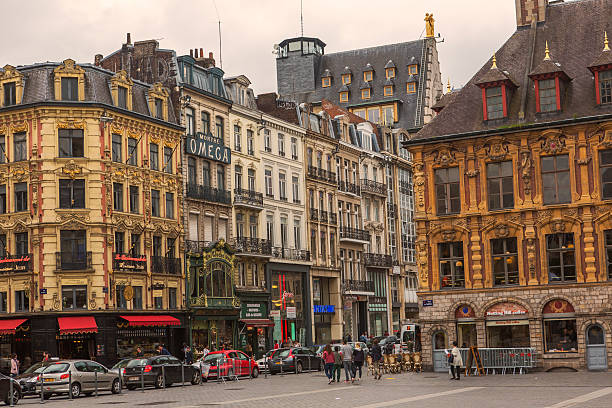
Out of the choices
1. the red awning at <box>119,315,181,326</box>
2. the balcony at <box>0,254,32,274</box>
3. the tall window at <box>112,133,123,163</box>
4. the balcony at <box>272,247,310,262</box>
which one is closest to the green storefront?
the red awning at <box>119,315,181,326</box>

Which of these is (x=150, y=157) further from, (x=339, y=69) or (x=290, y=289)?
(x=339, y=69)

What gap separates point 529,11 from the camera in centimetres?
5144

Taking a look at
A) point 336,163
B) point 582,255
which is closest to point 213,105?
point 336,163

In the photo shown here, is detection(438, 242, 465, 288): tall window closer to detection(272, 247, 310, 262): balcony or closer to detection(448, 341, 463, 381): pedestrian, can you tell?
detection(448, 341, 463, 381): pedestrian

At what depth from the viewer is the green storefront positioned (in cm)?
6222

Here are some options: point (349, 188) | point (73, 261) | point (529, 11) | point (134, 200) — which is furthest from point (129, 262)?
point (349, 188)

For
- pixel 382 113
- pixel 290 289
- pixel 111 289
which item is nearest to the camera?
pixel 111 289

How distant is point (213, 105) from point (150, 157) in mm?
7277

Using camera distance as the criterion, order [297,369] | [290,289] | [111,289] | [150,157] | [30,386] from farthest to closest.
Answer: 1. [290,289]
2. [150,157]
3. [111,289]
4. [297,369]
5. [30,386]

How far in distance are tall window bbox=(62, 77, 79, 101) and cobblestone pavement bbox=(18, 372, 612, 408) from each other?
19835 millimetres

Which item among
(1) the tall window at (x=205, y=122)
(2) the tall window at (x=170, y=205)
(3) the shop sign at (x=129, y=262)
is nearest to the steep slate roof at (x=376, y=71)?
(1) the tall window at (x=205, y=122)

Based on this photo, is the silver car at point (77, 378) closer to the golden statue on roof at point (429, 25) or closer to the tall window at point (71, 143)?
the tall window at point (71, 143)

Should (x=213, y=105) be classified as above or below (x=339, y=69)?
below

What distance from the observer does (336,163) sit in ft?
271
